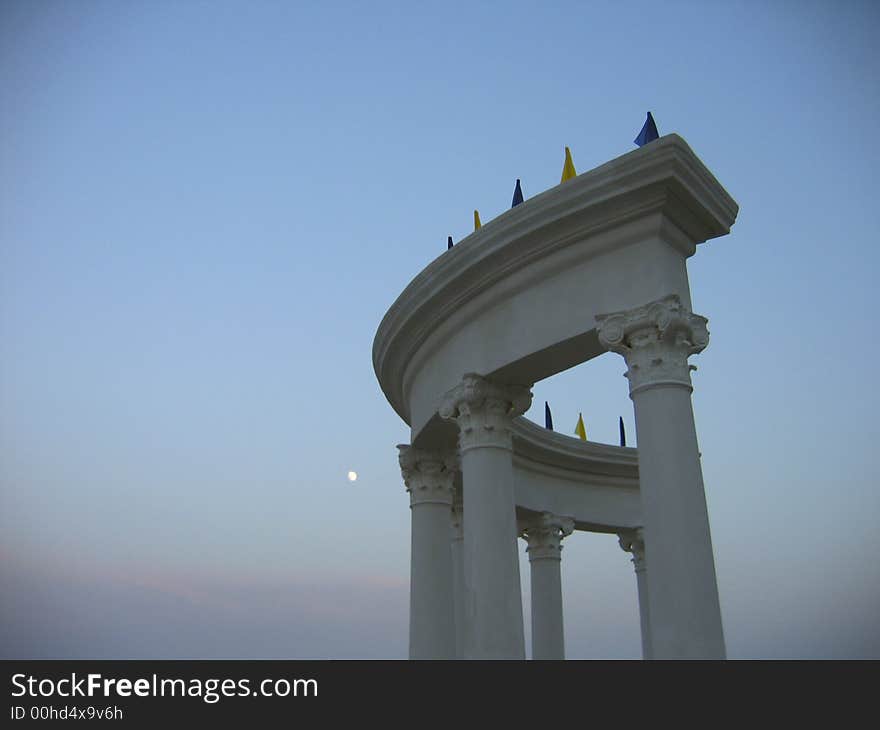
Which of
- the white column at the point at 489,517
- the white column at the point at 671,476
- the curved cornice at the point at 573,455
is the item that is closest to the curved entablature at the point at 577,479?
the curved cornice at the point at 573,455

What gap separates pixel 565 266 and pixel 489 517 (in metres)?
12.3

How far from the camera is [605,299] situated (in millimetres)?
31516

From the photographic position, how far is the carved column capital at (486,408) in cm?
3628

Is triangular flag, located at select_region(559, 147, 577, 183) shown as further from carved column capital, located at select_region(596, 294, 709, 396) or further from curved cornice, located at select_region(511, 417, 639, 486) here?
curved cornice, located at select_region(511, 417, 639, 486)

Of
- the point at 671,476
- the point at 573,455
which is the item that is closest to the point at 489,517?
the point at 671,476

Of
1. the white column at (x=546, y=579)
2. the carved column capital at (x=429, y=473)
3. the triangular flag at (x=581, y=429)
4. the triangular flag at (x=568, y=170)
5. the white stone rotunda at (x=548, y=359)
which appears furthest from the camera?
the triangular flag at (x=581, y=429)

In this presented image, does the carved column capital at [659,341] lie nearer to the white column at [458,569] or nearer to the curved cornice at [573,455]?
the curved cornice at [573,455]

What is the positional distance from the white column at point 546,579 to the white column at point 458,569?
27.0 feet

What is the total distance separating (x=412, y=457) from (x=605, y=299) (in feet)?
60.7

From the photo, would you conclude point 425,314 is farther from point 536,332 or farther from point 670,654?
point 670,654

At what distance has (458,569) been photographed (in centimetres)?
5334

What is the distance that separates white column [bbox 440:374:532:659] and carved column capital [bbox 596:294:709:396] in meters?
8.41

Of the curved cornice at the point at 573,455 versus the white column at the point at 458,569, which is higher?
the curved cornice at the point at 573,455

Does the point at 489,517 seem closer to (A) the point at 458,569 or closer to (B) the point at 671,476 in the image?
(B) the point at 671,476
